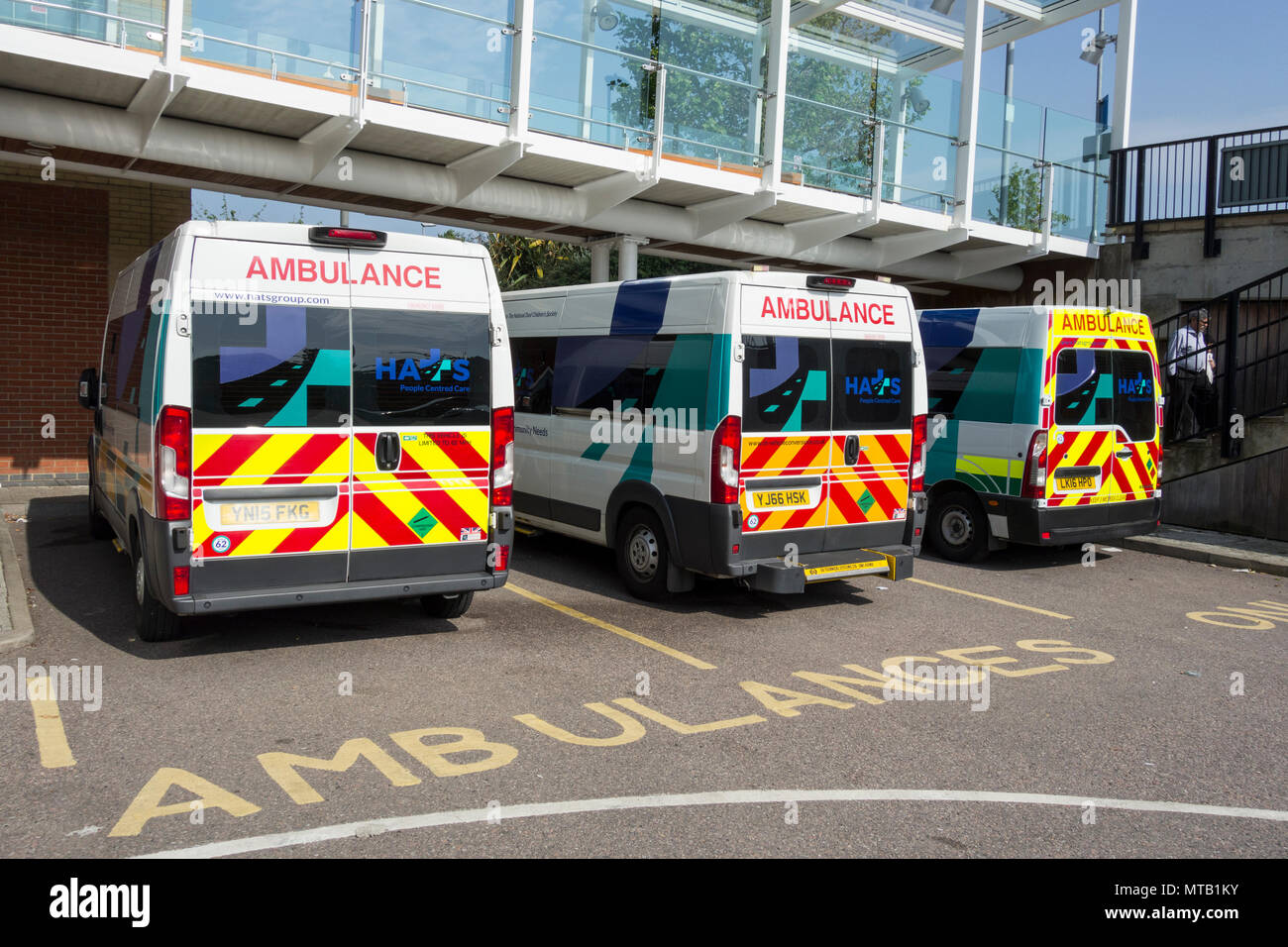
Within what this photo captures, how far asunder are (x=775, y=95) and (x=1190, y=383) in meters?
6.38

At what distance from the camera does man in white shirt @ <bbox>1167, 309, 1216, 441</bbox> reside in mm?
13648

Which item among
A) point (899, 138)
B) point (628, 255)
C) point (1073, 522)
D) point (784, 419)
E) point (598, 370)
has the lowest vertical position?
Result: point (1073, 522)

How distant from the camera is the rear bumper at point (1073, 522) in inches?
390

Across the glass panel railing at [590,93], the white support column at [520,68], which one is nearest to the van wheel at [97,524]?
the white support column at [520,68]

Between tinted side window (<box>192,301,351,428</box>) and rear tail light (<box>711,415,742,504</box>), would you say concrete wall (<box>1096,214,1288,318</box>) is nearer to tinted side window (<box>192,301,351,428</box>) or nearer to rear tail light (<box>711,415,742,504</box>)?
rear tail light (<box>711,415,742,504</box>)

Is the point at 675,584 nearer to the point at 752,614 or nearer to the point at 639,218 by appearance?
the point at 752,614

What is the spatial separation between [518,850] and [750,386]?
442cm

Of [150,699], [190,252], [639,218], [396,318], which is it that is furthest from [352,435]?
[639,218]

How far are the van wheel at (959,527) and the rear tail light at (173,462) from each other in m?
7.28

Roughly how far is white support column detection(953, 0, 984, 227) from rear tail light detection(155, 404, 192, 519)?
12.3 metres

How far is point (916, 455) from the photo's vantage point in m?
8.66

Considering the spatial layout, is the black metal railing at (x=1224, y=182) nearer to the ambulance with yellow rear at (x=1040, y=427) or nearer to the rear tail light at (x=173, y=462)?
the ambulance with yellow rear at (x=1040, y=427)

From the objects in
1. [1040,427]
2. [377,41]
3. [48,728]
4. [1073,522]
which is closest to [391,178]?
[377,41]

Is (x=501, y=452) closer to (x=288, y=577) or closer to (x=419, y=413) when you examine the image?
(x=419, y=413)
